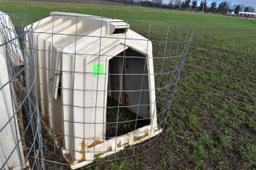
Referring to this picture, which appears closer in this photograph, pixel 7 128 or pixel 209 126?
pixel 7 128

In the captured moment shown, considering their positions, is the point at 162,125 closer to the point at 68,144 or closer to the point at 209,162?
the point at 209,162

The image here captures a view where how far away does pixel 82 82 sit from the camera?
1927 mm

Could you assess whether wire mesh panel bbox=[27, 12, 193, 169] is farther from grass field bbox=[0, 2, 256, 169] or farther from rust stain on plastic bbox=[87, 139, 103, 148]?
grass field bbox=[0, 2, 256, 169]

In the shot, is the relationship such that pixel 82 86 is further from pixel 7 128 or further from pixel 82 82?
pixel 7 128

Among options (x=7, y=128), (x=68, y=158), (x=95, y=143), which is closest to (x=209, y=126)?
(x=95, y=143)

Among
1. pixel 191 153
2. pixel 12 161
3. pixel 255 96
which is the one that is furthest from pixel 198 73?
pixel 12 161

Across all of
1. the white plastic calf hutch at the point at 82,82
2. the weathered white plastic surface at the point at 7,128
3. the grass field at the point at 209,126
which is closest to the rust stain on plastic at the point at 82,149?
the white plastic calf hutch at the point at 82,82

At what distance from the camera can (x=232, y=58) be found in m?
6.49

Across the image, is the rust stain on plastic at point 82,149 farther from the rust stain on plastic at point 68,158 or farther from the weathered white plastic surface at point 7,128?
the weathered white plastic surface at point 7,128

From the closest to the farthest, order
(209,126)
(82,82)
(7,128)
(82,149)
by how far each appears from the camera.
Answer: (7,128)
(82,82)
(82,149)
(209,126)

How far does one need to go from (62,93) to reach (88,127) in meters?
0.37

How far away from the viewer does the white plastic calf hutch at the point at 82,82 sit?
1919 millimetres

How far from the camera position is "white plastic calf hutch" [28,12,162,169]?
6.30ft

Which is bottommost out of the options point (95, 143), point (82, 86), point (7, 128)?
point (95, 143)
